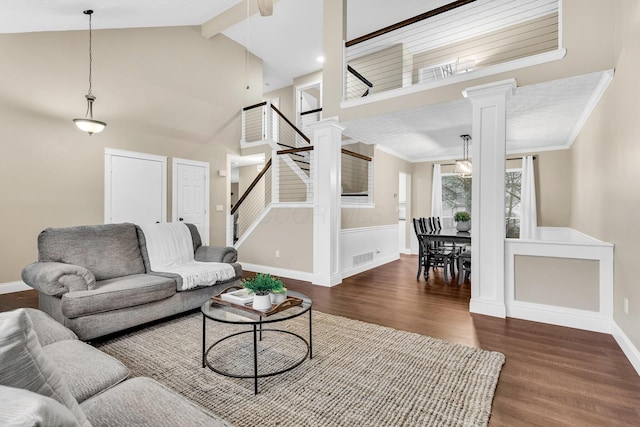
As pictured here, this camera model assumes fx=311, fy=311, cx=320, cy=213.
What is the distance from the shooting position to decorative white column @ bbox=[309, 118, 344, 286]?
4.68 meters

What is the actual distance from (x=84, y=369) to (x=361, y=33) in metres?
7.52

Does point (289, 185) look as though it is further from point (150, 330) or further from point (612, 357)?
point (612, 357)

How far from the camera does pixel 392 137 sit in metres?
5.67

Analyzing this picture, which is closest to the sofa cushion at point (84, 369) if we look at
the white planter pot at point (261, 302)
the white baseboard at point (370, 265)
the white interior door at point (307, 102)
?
the white planter pot at point (261, 302)

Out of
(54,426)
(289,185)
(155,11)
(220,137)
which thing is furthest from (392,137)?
(54,426)

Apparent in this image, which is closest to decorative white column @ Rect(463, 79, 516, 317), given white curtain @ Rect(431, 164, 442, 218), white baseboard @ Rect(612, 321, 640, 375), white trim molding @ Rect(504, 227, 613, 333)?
white trim molding @ Rect(504, 227, 613, 333)

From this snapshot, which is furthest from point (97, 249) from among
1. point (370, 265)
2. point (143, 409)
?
point (370, 265)

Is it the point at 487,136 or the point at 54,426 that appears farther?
the point at 487,136

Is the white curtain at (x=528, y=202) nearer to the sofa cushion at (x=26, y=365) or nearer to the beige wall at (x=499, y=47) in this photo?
the beige wall at (x=499, y=47)

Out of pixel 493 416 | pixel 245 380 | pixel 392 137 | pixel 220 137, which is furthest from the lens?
pixel 220 137

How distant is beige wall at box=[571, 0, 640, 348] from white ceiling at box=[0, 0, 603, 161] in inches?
14.9

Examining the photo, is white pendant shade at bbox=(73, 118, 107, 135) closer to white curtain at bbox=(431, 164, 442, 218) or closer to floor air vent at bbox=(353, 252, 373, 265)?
floor air vent at bbox=(353, 252, 373, 265)

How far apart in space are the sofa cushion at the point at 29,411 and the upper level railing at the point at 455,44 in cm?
517

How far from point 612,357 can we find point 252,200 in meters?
7.24
